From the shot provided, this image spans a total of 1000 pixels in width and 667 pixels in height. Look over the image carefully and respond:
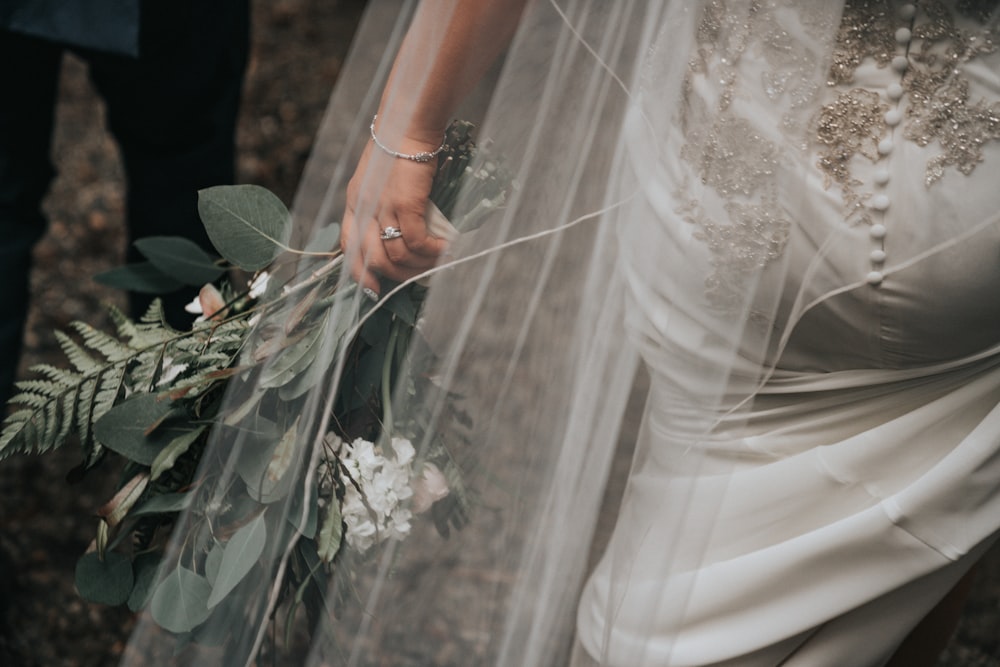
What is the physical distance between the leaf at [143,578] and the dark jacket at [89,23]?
78 cm

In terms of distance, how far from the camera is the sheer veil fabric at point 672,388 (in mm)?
779

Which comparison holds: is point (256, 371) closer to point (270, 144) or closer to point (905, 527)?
point (905, 527)

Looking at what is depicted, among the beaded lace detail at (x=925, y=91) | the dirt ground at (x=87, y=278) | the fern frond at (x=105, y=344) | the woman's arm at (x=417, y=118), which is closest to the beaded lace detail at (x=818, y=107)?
the beaded lace detail at (x=925, y=91)

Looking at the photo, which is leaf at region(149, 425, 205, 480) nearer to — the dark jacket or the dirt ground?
the dirt ground

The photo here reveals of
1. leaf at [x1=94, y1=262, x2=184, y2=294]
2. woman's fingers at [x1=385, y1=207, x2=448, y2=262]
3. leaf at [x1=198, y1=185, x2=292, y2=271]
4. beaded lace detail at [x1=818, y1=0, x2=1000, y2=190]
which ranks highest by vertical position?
beaded lace detail at [x1=818, y1=0, x2=1000, y2=190]

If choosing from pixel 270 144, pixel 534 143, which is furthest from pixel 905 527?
pixel 270 144

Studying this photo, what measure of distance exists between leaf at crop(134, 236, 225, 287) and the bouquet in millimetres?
214

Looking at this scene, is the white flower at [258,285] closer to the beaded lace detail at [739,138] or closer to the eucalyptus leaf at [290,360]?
the eucalyptus leaf at [290,360]

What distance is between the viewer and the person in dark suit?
1386mm

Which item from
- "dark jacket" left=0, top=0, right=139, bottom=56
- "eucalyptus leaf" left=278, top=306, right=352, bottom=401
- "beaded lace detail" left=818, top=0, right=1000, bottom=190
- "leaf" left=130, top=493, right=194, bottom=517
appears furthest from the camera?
"dark jacket" left=0, top=0, right=139, bottom=56

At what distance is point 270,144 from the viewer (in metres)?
2.82

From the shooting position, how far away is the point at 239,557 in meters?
0.85

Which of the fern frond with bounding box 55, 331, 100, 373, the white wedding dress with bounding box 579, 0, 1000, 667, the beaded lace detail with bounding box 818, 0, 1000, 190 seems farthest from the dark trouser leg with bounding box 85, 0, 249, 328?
the beaded lace detail with bounding box 818, 0, 1000, 190

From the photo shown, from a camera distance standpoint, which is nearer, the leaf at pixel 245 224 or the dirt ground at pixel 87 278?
the leaf at pixel 245 224
